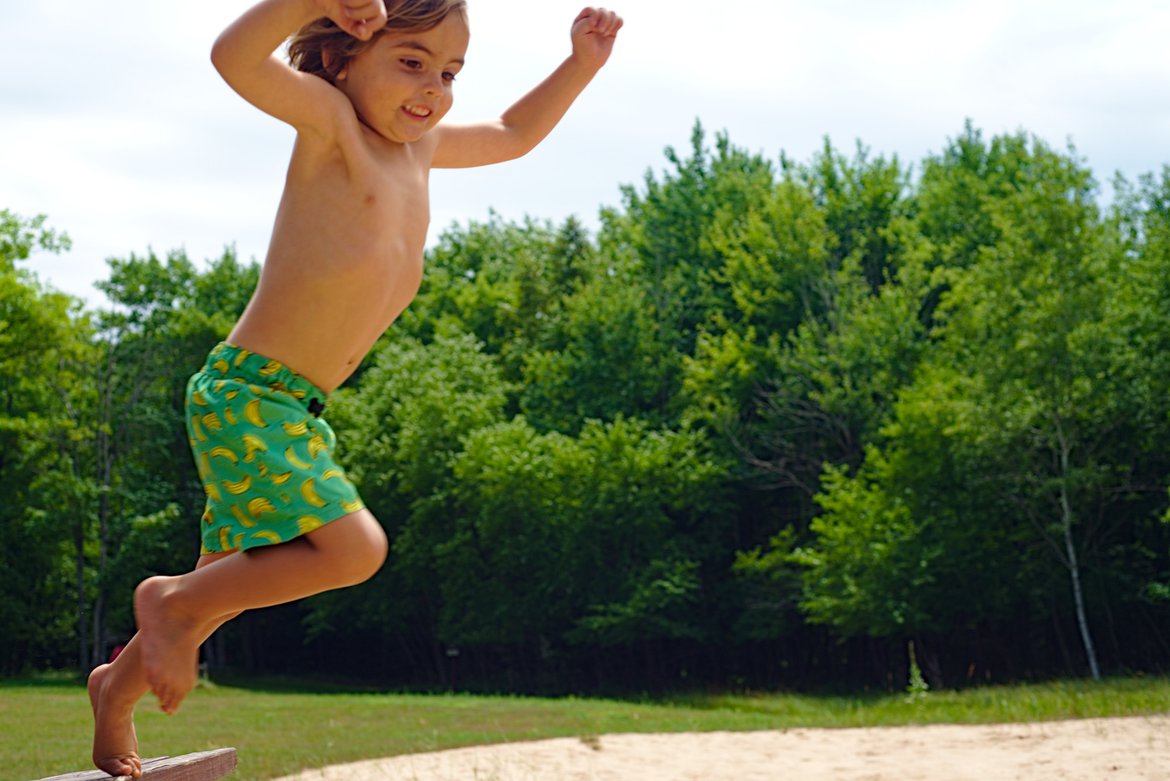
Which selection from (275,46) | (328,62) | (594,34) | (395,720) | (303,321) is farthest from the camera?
(395,720)

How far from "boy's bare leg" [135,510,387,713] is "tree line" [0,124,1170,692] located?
63.3 ft

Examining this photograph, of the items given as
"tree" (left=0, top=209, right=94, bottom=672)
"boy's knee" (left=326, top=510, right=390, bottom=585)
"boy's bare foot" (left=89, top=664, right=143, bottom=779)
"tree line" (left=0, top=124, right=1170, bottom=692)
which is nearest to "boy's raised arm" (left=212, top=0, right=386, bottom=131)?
"boy's knee" (left=326, top=510, right=390, bottom=585)

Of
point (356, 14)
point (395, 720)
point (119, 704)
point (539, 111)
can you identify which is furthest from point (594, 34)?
point (395, 720)

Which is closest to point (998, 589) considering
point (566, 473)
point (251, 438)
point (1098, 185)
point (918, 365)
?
point (918, 365)

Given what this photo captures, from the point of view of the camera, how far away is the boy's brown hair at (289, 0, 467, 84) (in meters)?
2.77

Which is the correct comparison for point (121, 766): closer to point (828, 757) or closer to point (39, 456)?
point (828, 757)

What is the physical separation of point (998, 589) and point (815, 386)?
6.22m

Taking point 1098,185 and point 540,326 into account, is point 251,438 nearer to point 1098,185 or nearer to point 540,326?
point 1098,185

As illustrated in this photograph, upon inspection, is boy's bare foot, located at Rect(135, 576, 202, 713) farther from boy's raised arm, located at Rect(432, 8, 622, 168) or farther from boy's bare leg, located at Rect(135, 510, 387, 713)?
boy's raised arm, located at Rect(432, 8, 622, 168)

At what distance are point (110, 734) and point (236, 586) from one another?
0.65 meters

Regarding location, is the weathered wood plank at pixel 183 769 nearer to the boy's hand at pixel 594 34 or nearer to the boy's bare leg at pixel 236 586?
the boy's bare leg at pixel 236 586

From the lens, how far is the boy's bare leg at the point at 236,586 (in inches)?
103

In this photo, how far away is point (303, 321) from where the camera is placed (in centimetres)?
281

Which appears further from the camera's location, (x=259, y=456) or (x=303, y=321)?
(x=303, y=321)
